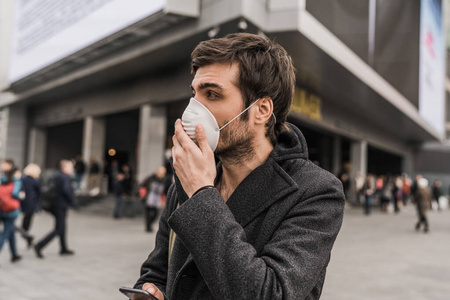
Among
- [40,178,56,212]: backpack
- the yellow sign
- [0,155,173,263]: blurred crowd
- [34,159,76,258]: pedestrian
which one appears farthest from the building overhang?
[40,178,56,212]: backpack

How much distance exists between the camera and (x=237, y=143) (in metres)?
1.47

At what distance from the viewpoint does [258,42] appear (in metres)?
1.46

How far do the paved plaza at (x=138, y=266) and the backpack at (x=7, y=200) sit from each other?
0.92 metres

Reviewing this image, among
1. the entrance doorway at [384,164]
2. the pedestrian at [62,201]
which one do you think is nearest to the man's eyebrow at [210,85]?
the pedestrian at [62,201]

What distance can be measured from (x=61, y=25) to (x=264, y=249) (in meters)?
17.2

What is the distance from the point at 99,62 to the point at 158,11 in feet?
18.0

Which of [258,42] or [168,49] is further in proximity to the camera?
[168,49]

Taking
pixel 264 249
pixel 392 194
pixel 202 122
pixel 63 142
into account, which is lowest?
pixel 392 194

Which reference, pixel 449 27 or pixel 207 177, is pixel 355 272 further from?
pixel 449 27

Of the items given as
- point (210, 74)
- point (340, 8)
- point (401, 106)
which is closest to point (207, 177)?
point (210, 74)

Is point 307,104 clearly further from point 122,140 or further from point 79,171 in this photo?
point 122,140

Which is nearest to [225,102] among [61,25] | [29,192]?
[29,192]

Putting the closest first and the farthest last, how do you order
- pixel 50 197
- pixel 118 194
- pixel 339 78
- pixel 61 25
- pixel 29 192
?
pixel 50 197 → pixel 29 192 → pixel 118 194 → pixel 339 78 → pixel 61 25

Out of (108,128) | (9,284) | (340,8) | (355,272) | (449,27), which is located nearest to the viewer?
(9,284)
